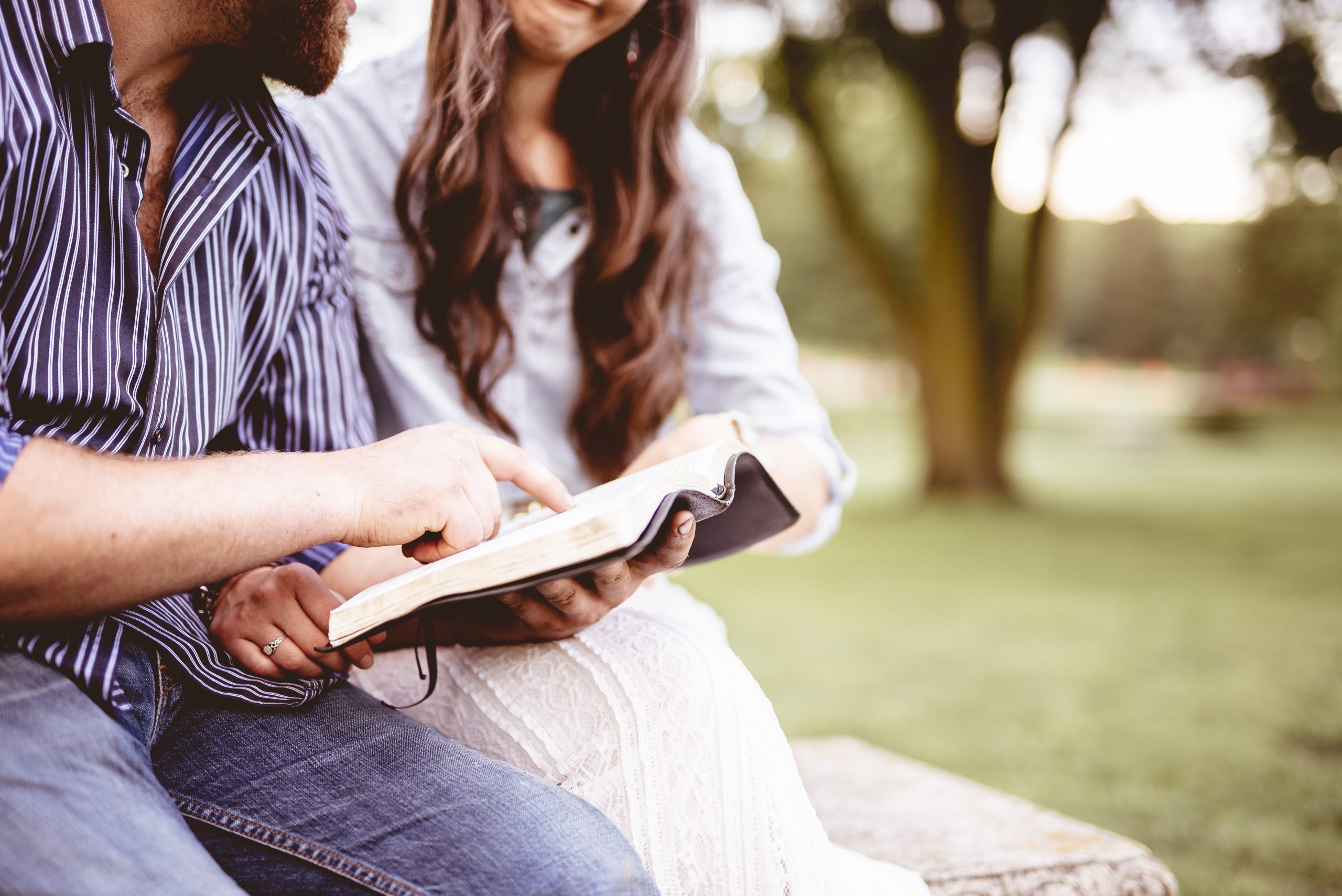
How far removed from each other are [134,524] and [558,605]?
19.1 inches

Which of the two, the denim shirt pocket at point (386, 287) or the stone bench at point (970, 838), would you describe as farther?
the denim shirt pocket at point (386, 287)

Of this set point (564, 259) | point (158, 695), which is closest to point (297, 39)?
point (564, 259)

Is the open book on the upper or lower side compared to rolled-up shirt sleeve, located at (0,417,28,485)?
lower

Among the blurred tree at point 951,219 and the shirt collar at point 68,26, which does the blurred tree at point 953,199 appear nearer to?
the blurred tree at point 951,219

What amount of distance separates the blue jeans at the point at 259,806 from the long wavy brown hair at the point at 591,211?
0.79 m

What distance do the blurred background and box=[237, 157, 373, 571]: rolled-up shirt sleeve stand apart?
71 centimetres

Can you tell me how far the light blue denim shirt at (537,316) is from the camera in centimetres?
194

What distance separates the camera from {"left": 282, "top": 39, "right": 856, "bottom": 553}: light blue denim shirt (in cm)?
194

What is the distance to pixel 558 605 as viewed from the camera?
4.22ft

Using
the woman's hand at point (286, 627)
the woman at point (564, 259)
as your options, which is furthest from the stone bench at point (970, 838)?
the woman's hand at point (286, 627)

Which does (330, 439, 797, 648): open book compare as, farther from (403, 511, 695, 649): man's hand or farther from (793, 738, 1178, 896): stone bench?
(793, 738, 1178, 896): stone bench

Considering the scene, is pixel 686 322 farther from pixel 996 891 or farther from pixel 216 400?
pixel 996 891

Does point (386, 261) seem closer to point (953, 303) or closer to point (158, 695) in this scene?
point (158, 695)

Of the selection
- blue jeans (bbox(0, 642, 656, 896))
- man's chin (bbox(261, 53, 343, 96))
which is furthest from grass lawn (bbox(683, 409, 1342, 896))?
man's chin (bbox(261, 53, 343, 96))
